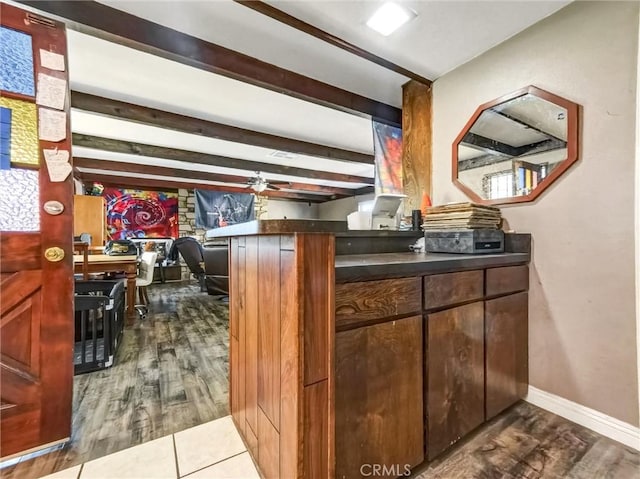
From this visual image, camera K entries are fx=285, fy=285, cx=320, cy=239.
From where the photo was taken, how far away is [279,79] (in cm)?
245

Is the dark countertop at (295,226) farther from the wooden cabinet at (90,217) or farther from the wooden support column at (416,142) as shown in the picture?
the wooden cabinet at (90,217)

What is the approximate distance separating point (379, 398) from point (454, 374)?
1.56 feet

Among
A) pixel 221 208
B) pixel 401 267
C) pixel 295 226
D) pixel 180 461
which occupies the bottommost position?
pixel 180 461

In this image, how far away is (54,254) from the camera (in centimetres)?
140

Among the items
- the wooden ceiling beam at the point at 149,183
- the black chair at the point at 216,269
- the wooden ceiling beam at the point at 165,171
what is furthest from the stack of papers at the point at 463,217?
the wooden ceiling beam at the point at 149,183

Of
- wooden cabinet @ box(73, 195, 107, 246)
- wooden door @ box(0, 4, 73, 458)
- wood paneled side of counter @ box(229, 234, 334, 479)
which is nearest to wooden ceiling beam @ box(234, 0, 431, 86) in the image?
wooden door @ box(0, 4, 73, 458)

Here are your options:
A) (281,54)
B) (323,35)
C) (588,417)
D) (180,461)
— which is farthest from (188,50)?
(588,417)

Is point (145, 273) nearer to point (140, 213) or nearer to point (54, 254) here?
point (54, 254)

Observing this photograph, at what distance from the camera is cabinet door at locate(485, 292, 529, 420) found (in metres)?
1.53

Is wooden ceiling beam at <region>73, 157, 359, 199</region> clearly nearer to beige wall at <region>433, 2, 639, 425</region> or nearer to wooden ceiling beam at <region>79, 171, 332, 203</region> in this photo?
wooden ceiling beam at <region>79, 171, 332, 203</region>

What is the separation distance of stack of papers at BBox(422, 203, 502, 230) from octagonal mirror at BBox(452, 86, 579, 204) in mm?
211

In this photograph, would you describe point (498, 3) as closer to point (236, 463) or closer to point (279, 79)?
point (279, 79)

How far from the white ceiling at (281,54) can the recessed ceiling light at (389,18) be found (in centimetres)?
5

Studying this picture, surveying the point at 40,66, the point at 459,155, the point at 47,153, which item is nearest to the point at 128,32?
the point at 40,66
